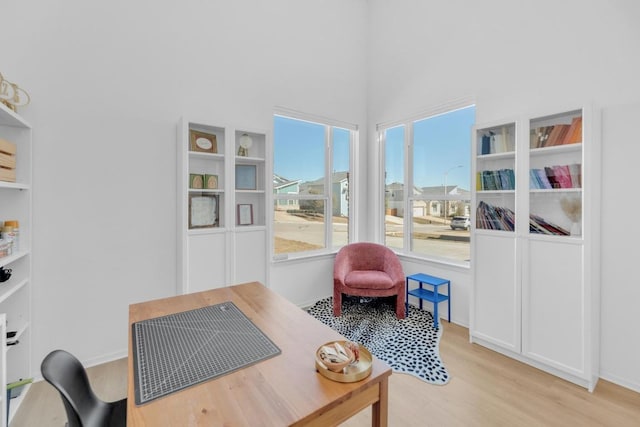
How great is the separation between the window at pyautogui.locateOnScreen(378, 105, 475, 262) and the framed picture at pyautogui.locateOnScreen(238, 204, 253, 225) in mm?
1933

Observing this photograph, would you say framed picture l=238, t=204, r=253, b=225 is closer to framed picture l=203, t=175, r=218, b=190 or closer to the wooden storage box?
framed picture l=203, t=175, r=218, b=190

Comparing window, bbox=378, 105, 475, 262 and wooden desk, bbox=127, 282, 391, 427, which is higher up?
window, bbox=378, 105, 475, 262

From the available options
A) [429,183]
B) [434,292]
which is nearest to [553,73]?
[429,183]

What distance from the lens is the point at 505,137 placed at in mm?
2607

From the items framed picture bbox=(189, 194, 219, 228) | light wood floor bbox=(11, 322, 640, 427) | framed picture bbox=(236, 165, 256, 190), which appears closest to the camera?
light wood floor bbox=(11, 322, 640, 427)

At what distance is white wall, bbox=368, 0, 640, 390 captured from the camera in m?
2.15

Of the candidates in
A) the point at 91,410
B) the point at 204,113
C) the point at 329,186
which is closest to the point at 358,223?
the point at 329,186

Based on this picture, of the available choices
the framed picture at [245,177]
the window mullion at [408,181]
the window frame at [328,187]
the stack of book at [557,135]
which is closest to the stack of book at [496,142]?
the stack of book at [557,135]

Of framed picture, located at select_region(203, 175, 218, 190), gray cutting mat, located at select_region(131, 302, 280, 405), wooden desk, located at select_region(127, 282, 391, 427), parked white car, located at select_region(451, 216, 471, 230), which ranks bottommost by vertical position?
wooden desk, located at select_region(127, 282, 391, 427)

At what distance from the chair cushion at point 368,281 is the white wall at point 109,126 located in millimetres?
1830

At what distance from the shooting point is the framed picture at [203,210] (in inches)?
108

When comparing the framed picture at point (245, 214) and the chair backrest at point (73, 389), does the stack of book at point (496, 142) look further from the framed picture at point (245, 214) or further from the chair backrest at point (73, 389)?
the chair backrest at point (73, 389)

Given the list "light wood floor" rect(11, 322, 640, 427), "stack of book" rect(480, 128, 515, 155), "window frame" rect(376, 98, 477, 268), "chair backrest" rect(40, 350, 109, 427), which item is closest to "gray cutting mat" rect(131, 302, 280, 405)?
"chair backrest" rect(40, 350, 109, 427)

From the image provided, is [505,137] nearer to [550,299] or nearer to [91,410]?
[550,299]
